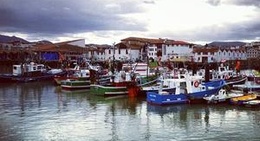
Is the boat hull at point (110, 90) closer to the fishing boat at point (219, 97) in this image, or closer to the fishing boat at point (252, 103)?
the fishing boat at point (219, 97)

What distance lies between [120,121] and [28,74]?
87.7ft

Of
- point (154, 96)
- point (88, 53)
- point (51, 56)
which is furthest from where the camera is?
point (88, 53)

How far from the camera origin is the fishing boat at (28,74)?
140ft

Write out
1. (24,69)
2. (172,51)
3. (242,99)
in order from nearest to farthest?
(242,99)
(24,69)
(172,51)

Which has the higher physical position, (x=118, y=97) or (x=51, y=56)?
(x=51, y=56)

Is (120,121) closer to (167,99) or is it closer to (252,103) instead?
(167,99)

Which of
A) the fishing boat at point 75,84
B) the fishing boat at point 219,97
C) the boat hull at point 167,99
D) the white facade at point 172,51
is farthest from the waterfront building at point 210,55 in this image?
the boat hull at point 167,99

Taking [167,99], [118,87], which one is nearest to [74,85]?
[118,87]

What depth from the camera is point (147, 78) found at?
32.8m

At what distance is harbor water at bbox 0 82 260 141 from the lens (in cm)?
1659

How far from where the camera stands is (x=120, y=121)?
65.1ft

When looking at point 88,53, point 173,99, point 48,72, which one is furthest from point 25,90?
point 88,53

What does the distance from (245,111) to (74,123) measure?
33.2 feet

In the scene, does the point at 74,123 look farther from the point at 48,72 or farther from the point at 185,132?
the point at 48,72
